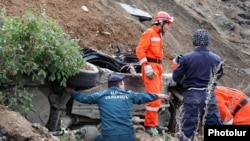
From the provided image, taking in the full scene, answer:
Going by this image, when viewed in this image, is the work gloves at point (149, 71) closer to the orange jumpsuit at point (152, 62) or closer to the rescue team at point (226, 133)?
the orange jumpsuit at point (152, 62)

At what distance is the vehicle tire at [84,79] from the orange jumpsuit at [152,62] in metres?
0.88

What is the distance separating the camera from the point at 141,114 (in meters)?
8.55

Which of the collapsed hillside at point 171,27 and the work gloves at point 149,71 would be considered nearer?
the work gloves at point 149,71

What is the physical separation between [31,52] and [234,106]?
266 cm

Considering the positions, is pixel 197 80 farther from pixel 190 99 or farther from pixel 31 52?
pixel 31 52

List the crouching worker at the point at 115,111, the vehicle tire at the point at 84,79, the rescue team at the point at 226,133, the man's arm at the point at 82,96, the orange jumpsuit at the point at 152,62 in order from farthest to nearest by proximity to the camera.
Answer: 1. the orange jumpsuit at the point at 152,62
2. the vehicle tire at the point at 84,79
3. the man's arm at the point at 82,96
4. the crouching worker at the point at 115,111
5. the rescue team at the point at 226,133

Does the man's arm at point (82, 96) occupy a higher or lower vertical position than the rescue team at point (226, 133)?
lower

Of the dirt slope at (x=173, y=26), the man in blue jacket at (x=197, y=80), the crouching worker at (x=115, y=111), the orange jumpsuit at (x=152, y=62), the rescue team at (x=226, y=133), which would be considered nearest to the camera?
the rescue team at (x=226, y=133)

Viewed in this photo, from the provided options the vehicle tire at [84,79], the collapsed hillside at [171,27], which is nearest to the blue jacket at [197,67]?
the vehicle tire at [84,79]

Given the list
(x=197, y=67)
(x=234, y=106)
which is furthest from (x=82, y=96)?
(x=234, y=106)

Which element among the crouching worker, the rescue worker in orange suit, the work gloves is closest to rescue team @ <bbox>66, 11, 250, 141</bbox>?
the crouching worker

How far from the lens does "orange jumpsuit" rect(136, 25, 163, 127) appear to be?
8086 mm

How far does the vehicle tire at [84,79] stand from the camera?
7.33 meters

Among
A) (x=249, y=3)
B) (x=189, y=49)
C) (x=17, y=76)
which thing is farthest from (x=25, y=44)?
(x=249, y=3)
